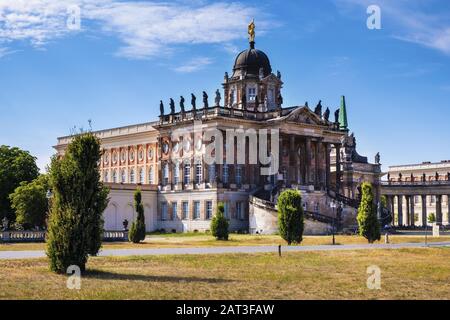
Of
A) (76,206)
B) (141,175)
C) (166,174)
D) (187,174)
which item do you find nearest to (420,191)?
(141,175)

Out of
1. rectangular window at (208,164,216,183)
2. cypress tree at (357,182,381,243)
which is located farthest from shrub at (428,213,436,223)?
cypress tree at (357,182,381,243)

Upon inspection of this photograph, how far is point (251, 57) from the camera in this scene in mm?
98250

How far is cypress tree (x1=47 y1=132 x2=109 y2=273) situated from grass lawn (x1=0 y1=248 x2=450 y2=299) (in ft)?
3.40

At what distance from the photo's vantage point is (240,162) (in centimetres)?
8669

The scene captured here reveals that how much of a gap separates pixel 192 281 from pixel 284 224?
1015 inches

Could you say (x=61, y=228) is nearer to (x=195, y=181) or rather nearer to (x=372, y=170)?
(x=195, y=181)

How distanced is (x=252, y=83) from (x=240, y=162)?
1437 cm

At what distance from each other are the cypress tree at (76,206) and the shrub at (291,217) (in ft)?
73.9

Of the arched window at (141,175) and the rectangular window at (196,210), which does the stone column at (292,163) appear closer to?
the rectangular window at (196,210)

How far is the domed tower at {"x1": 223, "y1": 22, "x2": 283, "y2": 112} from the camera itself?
9556cm

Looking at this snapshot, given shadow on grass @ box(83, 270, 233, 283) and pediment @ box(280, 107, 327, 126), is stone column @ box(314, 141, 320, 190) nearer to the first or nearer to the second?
pediment @ box(280, 107, 327, 126)

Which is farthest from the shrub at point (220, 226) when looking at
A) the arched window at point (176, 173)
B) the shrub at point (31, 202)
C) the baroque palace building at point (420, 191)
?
the baroque palace building at point (420, 191)

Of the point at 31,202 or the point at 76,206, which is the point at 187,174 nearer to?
the point at 31,202
